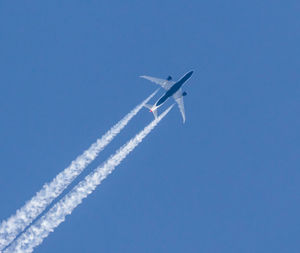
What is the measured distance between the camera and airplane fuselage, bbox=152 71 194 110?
107 metres

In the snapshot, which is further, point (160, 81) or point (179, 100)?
point (179, 100)

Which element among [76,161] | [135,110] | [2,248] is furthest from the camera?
[135,110]

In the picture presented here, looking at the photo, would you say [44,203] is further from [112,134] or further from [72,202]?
[112,134]

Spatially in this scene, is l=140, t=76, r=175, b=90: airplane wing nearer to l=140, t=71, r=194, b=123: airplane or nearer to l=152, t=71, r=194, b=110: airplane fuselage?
l=140, t=71, r=194, b=123: airplane

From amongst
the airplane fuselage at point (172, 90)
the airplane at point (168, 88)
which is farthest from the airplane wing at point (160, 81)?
the airplane fuselage at point (172, 90)

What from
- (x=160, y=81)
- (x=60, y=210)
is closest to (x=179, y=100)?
(x=160, y=81)

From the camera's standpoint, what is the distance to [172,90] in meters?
108

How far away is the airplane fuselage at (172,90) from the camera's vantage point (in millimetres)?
107125

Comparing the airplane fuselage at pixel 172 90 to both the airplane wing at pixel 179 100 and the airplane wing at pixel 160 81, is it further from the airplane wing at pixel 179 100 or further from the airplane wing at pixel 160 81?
the airplane wing at pixel 179 100

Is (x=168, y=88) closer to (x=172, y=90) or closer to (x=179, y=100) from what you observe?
(x=172, y=90)

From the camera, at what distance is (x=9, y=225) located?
281 ft

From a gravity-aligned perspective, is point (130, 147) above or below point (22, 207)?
above

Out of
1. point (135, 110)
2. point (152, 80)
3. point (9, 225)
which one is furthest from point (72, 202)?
point (152, 80)

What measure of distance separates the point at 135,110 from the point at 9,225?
3122 centimetres
